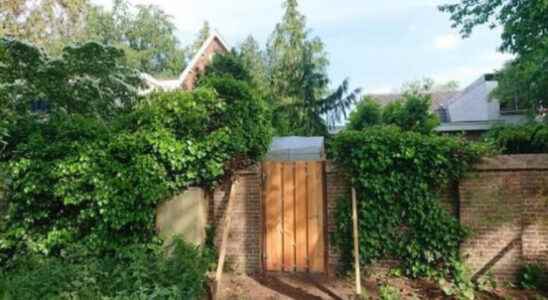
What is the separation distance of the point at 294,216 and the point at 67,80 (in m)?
4.45

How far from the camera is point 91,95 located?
6.95 metres

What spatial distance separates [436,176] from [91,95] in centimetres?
584

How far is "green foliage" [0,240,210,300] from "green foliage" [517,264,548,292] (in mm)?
4012

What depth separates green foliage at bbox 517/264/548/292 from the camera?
190 inches

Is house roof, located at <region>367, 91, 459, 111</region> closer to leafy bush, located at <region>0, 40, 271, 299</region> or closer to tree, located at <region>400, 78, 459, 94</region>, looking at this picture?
leafy bush, located at <region>0, 40, 271, 299</region>

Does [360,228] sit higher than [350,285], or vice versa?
[360,228]

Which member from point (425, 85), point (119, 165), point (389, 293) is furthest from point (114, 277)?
point (425, 85)

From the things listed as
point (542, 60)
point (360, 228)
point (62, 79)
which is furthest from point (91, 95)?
point (542, 60)

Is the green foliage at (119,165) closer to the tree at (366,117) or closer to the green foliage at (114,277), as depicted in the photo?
the green foliage at (114,277)

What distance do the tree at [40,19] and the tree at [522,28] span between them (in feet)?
34.4

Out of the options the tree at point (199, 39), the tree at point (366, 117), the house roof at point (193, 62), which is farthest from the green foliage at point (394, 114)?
the tree at point (199, 39)

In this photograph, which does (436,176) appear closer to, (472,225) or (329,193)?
(472,225)

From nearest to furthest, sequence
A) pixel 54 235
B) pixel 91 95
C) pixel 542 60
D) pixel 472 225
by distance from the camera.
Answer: pixel 472 225 → pixel 54 235 → pixel 91 95 → pixel 542 60

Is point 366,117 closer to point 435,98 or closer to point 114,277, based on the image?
point 114,277
